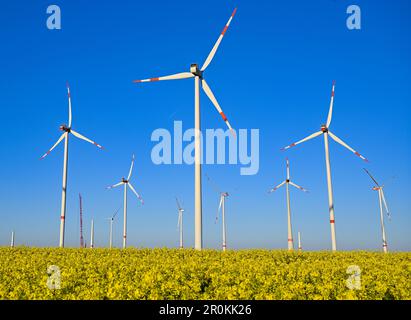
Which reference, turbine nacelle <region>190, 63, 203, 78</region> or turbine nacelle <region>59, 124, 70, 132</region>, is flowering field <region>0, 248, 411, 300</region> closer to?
turbine nacelle <region>190, 63, 203, 78</region>

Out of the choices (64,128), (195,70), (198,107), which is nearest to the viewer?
(198,107)

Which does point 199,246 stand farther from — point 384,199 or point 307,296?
point 384,199

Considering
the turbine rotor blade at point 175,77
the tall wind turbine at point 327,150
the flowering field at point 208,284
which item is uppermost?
the turbine rotor blade at point 175,77

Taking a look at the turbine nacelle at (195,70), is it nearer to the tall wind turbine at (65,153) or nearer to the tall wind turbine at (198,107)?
the tall wind turbine at (198,107)

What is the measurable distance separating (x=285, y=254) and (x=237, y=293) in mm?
13077

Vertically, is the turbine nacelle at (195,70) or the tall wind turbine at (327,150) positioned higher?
the turbine nacelle at (195,70)

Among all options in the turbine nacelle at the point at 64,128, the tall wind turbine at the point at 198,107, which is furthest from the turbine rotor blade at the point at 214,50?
the turbine nacelle at the point at 64,128

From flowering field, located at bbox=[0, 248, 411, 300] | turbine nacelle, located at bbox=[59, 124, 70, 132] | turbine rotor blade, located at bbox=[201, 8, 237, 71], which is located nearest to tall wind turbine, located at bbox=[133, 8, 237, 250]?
turbine rotor blade, located at bbox=[201, 8, 237, 71]

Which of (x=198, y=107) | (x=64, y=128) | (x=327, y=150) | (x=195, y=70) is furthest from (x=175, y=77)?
(x=64, y=128)

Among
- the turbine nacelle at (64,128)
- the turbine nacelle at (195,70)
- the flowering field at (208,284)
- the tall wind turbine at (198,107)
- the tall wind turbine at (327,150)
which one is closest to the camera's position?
the flowering field at (208,284)

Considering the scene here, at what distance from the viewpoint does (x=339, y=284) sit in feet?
40.4

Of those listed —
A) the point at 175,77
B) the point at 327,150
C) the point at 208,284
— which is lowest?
the point at 208,284

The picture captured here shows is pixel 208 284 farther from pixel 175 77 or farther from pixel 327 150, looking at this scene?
pixel 327 150

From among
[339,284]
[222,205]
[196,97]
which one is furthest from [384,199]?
[339,284]
